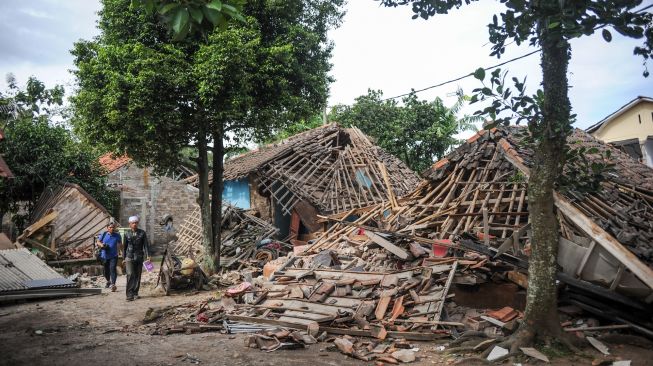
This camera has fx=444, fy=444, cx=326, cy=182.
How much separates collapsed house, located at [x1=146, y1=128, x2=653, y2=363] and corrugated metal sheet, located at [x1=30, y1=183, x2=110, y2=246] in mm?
9794

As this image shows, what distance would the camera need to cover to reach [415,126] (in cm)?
2259

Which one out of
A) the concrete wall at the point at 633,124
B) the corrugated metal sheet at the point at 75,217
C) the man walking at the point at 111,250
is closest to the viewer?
the man walking at the point at 111,250

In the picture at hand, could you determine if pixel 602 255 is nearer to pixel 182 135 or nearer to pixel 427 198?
pixel 427 198

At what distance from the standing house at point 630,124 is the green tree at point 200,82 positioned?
1894 cm

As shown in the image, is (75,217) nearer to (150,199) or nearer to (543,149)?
(150,199)

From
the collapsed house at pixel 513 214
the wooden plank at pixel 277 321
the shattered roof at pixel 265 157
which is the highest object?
the shattered roof at pixel 265 157

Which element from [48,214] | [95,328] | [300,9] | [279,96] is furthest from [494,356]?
[48,214]

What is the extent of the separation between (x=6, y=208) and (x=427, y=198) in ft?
61.3

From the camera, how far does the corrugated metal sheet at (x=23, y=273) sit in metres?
10.2

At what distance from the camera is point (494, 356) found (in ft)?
17.8

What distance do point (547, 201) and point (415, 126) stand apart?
1734 centimetres

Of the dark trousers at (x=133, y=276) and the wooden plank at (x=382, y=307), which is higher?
the dark trousers at (x=133, y=276)

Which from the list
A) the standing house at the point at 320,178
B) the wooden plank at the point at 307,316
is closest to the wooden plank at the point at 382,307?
the wooden plank at the point at 307,316

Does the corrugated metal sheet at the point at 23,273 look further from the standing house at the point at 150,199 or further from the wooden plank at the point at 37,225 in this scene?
the standing house at the point at 150,199
